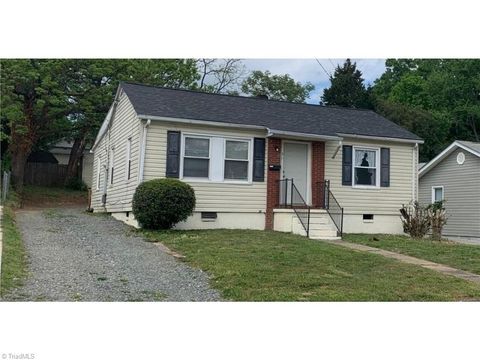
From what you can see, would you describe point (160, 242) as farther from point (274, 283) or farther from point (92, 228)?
point (274, 283)

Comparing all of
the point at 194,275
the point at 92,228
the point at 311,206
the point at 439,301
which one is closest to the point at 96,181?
the point at 92,228

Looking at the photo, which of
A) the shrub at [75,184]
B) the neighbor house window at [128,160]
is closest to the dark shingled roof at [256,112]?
the neighbor house window at [128,160]

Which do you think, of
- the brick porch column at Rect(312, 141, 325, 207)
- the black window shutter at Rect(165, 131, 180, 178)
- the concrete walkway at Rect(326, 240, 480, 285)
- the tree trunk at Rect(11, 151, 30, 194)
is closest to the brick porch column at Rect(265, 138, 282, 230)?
the brick porch column at Rect(312, 141, 325, 207)

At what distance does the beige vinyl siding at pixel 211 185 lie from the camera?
1222cm

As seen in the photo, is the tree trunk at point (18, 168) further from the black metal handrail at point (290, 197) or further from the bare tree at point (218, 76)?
the bare tree at point (218, 76)

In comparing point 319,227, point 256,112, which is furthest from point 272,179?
point 256,112

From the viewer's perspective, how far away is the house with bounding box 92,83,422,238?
12.4 meters

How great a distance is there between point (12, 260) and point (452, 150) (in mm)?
16493

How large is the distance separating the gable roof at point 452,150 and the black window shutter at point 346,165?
6.11 m

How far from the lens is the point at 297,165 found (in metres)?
13.8

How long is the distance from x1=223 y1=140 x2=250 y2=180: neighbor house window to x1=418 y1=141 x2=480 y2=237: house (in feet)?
28.0

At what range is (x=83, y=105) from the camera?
64.9 ft

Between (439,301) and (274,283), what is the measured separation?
2.11m

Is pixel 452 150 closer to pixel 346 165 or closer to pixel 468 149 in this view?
pixel 468 149
